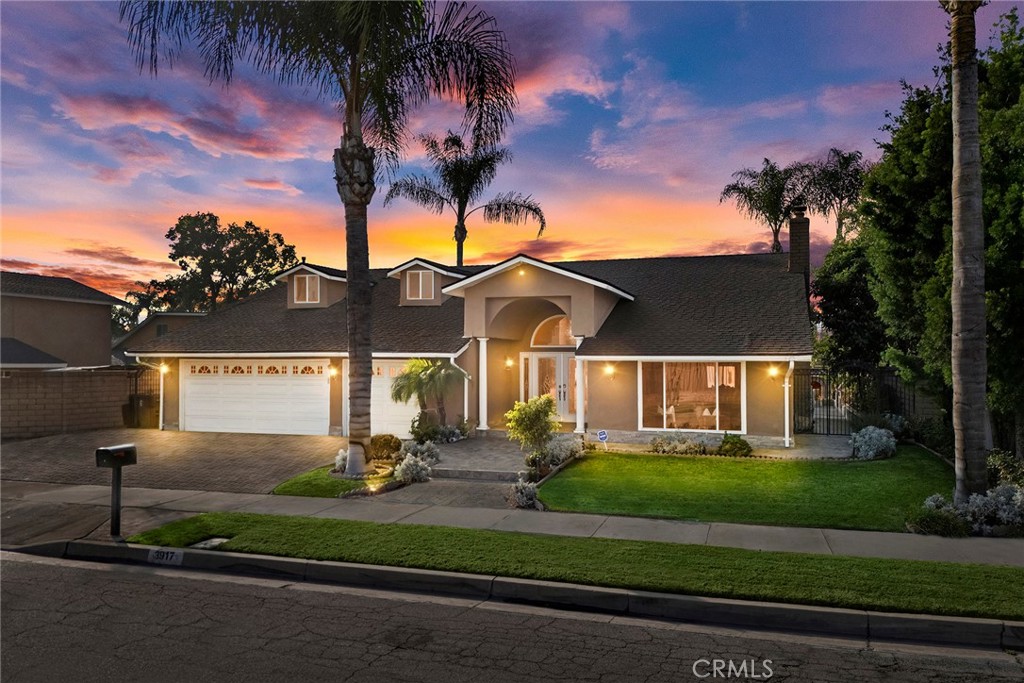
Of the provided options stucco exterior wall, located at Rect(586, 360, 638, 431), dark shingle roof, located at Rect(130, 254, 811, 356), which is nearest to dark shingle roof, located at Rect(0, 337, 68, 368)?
dark shingle roof, located at Rect(130, 254, 811, 356)

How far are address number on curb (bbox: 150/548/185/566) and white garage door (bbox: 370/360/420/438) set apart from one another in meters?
11.7

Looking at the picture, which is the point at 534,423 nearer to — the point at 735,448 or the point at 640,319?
the point at 735,448

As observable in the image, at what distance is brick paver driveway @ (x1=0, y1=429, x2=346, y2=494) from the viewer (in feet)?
48.0

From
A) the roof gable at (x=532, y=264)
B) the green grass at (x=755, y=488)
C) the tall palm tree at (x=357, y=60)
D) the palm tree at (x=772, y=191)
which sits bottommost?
the green grass at (x=755, y=488)

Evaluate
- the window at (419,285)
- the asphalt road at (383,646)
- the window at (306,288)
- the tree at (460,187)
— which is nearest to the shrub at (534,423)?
the asphalt road at (383,646)

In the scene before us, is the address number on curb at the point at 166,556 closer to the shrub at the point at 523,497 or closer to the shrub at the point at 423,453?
the shrub at the point at 523,497

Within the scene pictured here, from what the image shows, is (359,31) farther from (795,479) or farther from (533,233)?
(533,233)

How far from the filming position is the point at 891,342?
86.7 feet

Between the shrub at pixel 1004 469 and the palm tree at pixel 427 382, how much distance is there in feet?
41.9

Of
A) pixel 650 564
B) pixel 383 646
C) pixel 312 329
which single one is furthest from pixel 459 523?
pixel 312 329

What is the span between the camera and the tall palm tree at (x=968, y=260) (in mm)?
10086

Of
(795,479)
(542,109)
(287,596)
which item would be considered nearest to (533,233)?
(542,109)

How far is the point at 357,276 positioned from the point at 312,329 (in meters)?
9.12

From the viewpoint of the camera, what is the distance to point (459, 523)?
33.7 ft
